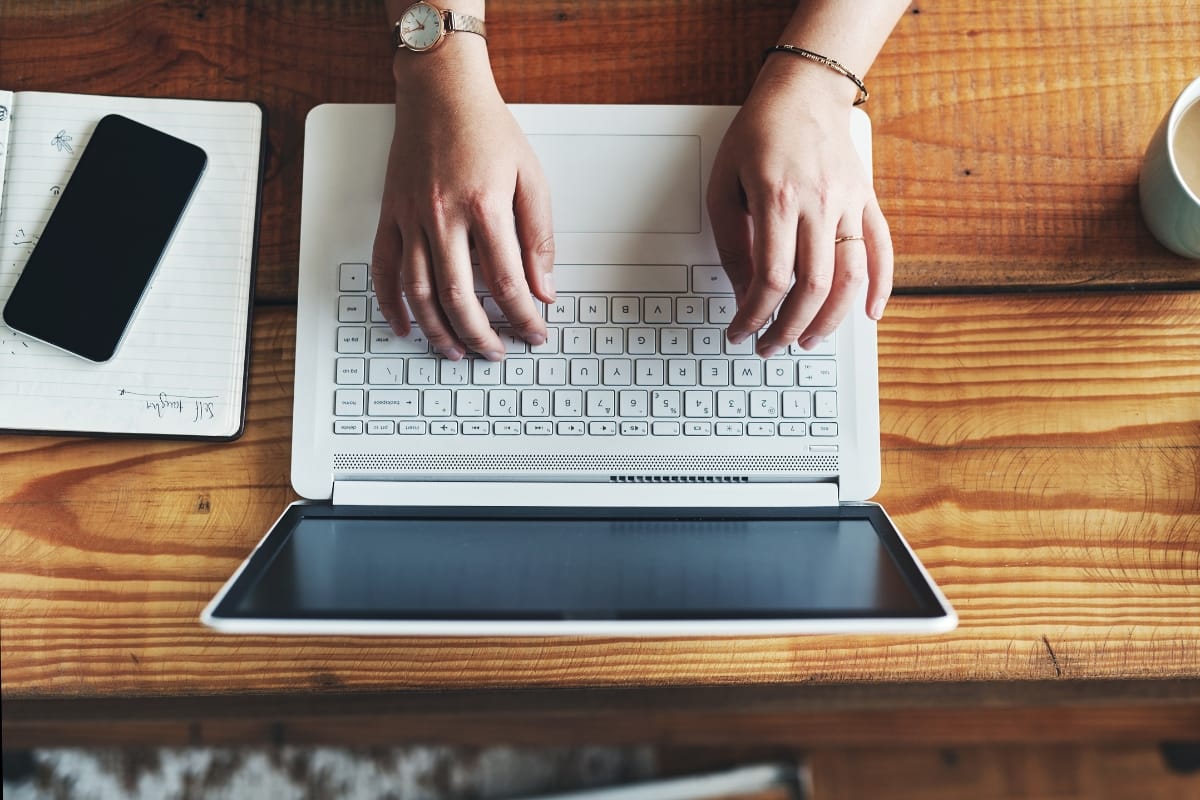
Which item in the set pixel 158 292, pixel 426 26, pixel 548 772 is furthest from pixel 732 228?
pixel 548 772

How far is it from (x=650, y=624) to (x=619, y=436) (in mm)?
168

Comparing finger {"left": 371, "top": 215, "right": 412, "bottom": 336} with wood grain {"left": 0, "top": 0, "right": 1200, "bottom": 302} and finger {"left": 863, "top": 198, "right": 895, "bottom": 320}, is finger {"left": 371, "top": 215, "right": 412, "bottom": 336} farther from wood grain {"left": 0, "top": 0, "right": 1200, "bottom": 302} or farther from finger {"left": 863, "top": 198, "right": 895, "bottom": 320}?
finger {"left": 863, "top": 198, "right": 895, "bottom": 320}

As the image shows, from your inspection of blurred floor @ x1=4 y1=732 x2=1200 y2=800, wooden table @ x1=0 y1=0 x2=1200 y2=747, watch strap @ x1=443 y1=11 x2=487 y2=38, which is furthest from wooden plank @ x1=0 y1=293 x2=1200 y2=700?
blurred floor @ x1=4 y1=732 x2=1200 y2=800

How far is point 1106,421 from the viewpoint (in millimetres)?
542

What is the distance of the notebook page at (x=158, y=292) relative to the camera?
53 centimetres

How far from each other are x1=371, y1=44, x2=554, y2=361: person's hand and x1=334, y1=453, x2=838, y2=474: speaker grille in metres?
0.07

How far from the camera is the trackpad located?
53 centimetres

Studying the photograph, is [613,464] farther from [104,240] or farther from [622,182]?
[104,240]

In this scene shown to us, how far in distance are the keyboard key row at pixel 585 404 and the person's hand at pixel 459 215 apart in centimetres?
3

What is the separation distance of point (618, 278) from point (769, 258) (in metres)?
0.11

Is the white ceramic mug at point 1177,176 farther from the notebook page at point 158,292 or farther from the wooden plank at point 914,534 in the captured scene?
the notebook page at point 158,292

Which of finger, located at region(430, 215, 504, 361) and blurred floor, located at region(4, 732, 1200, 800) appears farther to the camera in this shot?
blurred floor, located at region(4, 732, 1200, 800)

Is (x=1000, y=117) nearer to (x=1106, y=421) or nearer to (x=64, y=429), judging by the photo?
(x=1106, y=421)

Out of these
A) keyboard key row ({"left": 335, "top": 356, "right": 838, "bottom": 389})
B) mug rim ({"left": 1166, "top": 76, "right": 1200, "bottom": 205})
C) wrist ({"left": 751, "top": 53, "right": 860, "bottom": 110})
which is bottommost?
keyboard key row ({"left": 335, "top": 356, "right": 838, "bottom": 389})
